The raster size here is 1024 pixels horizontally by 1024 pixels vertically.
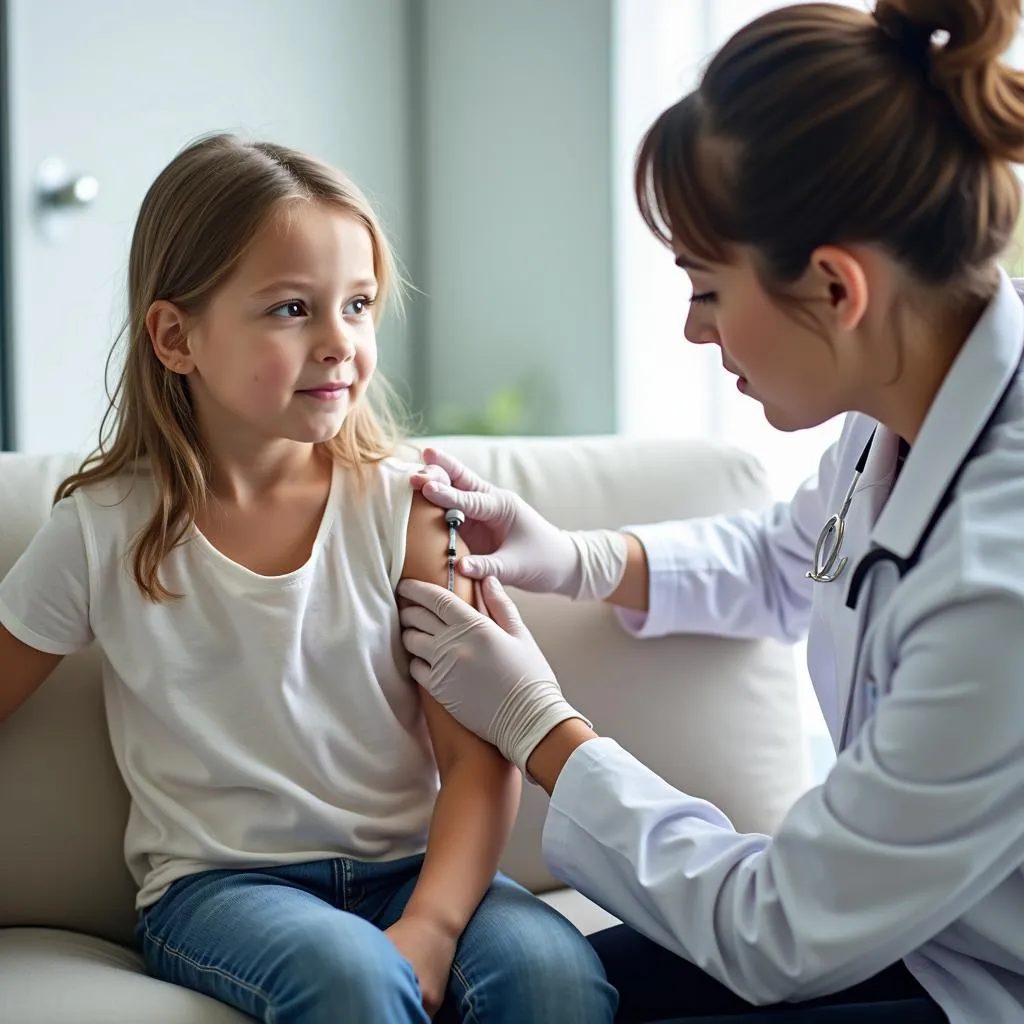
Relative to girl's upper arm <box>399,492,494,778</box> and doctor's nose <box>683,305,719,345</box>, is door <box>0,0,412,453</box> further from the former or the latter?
doctor's nose <box>683,305,719,345</box>

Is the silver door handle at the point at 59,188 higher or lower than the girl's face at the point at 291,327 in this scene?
higher

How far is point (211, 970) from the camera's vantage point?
1184 millimetres

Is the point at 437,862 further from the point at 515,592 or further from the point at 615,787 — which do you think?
the point at 515,592

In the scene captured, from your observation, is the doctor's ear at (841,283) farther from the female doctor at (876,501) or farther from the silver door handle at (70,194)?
the silver door handle at (70,194)

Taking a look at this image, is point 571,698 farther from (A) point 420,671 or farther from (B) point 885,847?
(B) point 885,847

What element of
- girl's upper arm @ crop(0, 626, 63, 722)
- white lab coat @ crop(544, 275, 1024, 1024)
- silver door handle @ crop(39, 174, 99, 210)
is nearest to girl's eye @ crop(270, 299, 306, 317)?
girl's upper arm @ crop(0, 626, 63, 722)

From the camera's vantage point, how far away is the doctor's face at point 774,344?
3.46ft

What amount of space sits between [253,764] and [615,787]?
400mm

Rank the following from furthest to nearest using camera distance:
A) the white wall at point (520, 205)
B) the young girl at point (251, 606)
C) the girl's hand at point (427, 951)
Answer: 1. the white wall at point (520, 205)
2. the young girl at point (251, 606)
3. the girl's hand at point (427, 951)

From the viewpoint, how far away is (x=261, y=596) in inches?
52.7

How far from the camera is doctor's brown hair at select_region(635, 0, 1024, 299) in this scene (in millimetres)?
979

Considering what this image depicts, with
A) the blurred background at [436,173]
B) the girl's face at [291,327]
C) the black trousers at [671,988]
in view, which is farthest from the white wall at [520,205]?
the black trousers at [671,988]

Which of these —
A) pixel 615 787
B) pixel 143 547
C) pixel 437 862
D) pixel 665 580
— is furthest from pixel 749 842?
pixel 143 547

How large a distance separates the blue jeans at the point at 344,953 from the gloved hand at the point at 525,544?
365 millimetres
